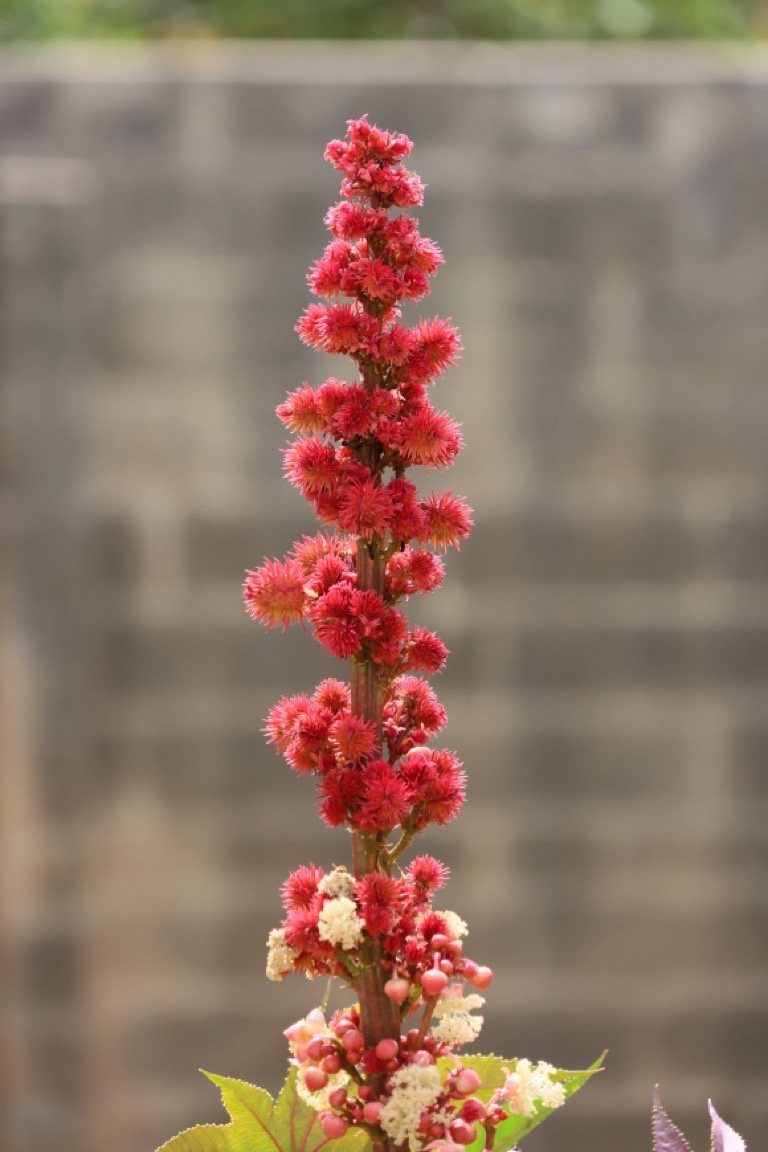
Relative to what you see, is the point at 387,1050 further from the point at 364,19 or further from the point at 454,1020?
the point at 364,19

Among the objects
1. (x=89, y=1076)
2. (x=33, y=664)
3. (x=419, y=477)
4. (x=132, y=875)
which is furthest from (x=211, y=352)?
(x=89, y=1076)

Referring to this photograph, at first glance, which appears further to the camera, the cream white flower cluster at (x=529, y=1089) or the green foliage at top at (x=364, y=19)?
the green foliage at top at (x=364, y=19)

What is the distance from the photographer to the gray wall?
2.12 m

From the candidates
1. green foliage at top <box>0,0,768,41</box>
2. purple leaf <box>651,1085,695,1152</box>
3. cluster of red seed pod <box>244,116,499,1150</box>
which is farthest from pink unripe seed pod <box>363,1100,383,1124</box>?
green foliage at top <box>0,0,768,41</box>

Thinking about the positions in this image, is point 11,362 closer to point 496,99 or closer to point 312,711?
point 496,99

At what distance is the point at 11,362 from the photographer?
83.3 inches

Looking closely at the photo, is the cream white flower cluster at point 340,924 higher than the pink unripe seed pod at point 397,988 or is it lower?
higher

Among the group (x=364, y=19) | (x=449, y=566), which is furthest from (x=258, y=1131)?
(x=364, y=19)

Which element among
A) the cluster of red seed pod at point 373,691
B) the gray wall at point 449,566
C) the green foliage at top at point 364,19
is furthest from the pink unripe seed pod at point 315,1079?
the green foliage at top at point 364,19

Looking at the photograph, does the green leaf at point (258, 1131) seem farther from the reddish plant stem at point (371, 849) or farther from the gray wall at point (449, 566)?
the gray wall at point (449, 566)

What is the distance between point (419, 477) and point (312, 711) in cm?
149

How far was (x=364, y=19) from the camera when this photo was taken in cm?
287

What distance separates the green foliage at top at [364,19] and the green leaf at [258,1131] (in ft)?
8.54

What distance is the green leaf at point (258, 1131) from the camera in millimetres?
580
